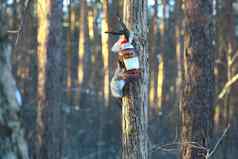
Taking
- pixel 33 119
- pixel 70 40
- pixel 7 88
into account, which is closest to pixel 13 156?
pixel 7 88

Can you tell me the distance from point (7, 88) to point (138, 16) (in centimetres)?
429

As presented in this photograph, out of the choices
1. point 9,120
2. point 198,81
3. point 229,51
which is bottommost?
point 229,51

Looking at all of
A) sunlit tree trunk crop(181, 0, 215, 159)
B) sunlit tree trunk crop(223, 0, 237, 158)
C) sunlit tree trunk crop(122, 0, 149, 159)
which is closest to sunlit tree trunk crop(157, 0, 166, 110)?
sunlit tree trunk crop(223, 0, 237, 158)

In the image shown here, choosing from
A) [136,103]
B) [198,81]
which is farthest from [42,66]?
[136,103]

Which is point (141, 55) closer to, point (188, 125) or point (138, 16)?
point (138, 16)

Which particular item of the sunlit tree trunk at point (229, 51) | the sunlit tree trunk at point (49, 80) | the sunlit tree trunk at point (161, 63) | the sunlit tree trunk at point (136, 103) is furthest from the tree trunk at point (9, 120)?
the sunlit tree trunk at point (161, 63)

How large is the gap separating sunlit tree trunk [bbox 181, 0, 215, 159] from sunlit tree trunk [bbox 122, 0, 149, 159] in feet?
8.12

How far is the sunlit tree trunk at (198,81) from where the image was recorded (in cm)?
905

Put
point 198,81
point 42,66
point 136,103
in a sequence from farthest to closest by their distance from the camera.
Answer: point 42,66
point 198,81
point 136,103

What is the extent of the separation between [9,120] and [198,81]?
677 cm

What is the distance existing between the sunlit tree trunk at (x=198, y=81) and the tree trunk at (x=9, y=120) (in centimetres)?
661

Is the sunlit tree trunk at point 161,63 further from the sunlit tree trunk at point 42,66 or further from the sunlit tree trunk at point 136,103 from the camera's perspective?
the sunlit tree trunk at point 136,103

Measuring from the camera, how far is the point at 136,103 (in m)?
6.65

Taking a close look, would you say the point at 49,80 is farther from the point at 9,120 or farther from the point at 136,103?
the point at 9,120
